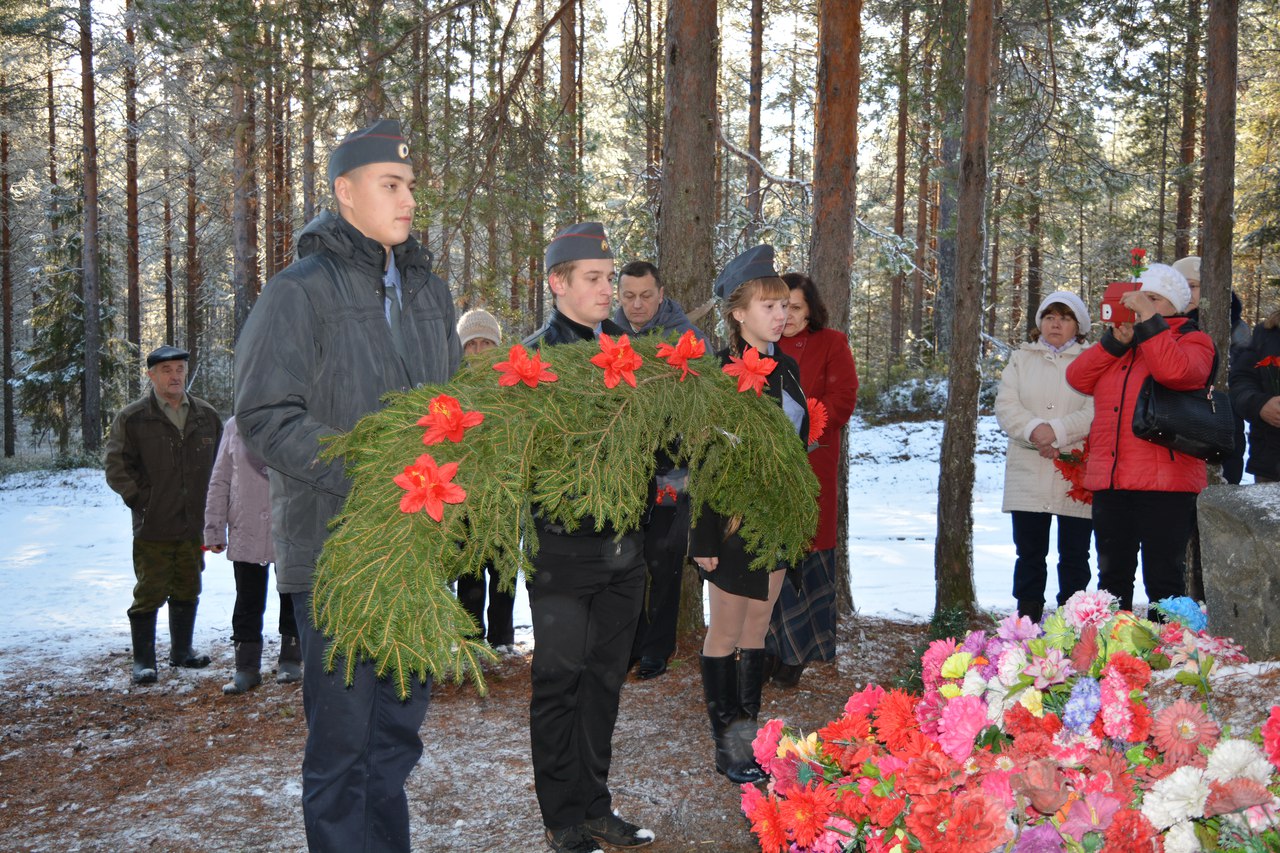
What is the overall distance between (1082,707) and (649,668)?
3857 mm

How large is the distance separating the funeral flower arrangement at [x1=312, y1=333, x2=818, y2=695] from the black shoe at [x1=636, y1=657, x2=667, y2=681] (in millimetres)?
2947

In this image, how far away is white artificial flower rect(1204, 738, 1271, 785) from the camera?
1760 millimetres

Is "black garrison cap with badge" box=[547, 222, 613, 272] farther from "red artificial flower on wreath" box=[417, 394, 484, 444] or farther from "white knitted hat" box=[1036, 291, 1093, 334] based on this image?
"white knitted hat" box=[1036, 291, 1093, 334]

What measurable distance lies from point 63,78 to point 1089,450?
30.0m

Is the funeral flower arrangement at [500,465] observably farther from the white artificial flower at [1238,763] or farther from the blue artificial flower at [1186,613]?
the white artificial flower at [1238,763]

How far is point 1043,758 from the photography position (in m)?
2.04

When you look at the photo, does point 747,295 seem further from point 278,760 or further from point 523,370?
point 278,760

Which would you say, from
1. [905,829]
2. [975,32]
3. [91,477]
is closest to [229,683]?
[905,829]

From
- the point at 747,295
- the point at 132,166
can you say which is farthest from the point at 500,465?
the point at 132,166

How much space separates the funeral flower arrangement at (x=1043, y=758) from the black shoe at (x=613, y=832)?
1.18 m

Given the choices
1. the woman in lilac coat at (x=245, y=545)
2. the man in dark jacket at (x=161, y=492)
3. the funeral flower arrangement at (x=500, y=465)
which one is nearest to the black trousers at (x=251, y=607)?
the woman in lilac coat at (x=245, y=545)

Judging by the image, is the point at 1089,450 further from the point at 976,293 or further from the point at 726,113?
the point at 726,113

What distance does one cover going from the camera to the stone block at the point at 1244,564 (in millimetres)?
2467

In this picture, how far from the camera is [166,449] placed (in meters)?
6.34
